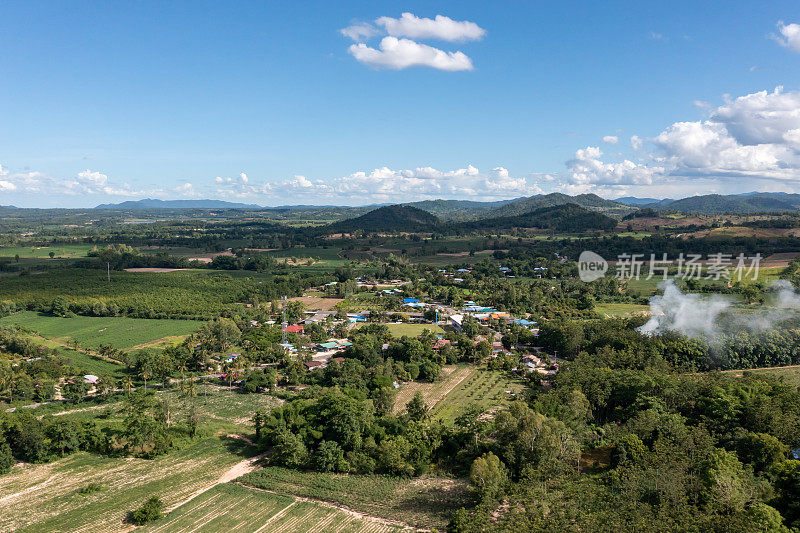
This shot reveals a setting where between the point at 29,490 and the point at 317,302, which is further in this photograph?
the point at 317,302

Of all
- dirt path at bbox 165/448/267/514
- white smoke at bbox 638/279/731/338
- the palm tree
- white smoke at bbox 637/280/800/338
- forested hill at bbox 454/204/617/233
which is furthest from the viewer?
forested hill at bbox 454/204/617/233

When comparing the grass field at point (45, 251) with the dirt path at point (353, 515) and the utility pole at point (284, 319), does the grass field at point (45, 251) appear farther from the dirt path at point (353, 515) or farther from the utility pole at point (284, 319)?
the dirt path at point (353, 515)

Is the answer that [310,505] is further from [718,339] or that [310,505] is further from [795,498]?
[718,339]

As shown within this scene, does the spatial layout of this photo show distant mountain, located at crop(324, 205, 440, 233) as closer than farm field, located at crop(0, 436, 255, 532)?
No

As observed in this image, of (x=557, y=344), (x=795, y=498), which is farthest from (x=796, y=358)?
(x=795, y=498)

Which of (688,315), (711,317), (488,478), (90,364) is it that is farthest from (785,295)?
(90,364)

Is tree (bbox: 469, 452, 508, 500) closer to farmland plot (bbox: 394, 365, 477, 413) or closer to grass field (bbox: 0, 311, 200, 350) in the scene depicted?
farmland plot (bbox: 394, 365, 477, 413)

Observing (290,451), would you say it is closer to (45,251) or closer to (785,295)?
(785,295)

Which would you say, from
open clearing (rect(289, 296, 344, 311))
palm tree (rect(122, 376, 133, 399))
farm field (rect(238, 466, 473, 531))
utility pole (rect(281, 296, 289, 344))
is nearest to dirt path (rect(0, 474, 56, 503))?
farm field (rect(238, 466, 473, 531))
